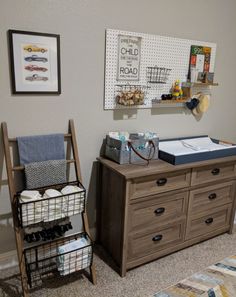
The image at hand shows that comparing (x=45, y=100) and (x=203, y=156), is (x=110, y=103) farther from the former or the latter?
(x=203, y=156)

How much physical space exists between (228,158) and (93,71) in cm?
127

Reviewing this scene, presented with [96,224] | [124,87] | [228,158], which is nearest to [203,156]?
[228,158]

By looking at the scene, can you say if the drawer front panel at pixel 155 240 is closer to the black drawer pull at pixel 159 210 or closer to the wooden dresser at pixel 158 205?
the wooden dresser at pixel 158 205

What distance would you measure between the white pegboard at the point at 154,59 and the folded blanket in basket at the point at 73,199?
2.21 ft

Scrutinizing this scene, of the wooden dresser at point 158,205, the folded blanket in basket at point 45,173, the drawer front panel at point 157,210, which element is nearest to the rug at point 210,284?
the wooden dresser at point 158,205

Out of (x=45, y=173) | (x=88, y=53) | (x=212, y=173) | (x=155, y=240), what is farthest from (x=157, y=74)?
(x=155, y=240)

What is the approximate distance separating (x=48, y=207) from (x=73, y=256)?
38 centimetres

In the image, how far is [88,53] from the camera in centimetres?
188

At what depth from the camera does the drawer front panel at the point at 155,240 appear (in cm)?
194

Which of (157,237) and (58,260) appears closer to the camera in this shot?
(58,260)

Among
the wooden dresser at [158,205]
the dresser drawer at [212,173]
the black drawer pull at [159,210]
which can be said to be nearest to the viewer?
the wooden dresser at [158,205]

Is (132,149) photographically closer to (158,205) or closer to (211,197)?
(158,205)

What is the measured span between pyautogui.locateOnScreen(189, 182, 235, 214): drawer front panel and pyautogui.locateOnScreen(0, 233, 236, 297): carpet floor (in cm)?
38

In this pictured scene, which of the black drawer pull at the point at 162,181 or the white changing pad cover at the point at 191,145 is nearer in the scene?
the black drawer pull at the point at 162,181
